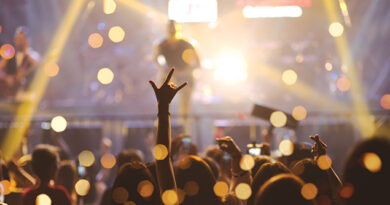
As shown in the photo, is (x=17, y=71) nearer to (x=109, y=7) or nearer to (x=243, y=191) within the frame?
(x=109, y=7)

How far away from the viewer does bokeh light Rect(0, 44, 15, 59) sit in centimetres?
873

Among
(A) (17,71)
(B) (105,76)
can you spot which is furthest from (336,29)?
(A) (17,71)

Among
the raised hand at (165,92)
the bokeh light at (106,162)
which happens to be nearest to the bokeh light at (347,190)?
the raised hand at (165,92)

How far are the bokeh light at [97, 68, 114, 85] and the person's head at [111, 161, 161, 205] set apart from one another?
10966mm

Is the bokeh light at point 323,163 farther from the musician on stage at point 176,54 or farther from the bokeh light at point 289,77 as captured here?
the bokeh light at point 289,77

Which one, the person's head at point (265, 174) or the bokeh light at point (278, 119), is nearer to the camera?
the person's head at point (265, 174)

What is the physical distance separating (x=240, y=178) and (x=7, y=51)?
8.60 metres

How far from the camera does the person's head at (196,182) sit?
1.85 metres

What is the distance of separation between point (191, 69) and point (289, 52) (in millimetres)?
8003

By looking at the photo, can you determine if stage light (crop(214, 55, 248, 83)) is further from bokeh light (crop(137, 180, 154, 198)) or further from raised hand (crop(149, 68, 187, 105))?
bokeh light (crop(137, 180, 154, 198))

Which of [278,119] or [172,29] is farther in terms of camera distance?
[172,29]

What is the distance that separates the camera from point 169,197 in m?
1.57

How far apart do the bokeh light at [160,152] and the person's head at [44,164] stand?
132 centimetres

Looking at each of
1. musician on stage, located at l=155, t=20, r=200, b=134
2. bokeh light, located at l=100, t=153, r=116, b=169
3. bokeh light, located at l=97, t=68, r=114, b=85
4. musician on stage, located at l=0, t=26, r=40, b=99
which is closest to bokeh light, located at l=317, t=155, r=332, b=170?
musician on stage, located at l=155, t=20, r=200, b=134
